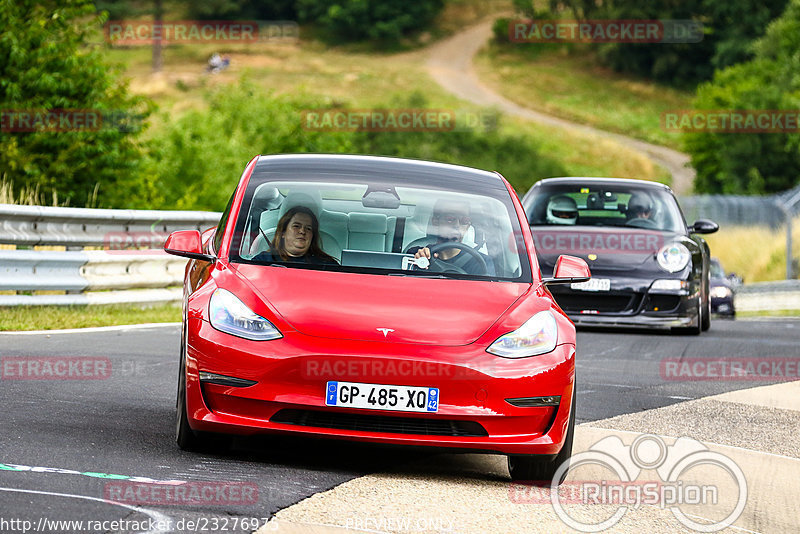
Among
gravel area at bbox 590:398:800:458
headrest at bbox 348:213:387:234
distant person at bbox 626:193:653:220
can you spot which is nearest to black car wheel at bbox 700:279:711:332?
distant person at bbox 626:193:653:220

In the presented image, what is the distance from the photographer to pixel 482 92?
328 ft

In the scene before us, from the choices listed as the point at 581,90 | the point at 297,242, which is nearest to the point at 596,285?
the point at 297,242

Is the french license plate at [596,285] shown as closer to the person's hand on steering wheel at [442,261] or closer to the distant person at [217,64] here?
the person's hand on steering wheel at [442,261]

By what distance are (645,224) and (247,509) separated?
10252 millimetres

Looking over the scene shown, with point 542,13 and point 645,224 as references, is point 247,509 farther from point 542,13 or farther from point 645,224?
point 542,13

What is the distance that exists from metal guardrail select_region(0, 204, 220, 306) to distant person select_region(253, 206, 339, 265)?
5.95m

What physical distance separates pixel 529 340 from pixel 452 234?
1031 millimetres

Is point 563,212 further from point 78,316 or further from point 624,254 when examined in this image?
point 78,316

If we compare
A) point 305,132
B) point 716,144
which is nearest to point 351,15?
point 716,144

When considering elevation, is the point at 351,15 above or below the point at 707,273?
above

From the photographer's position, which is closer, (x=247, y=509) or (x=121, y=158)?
(x=247, y=509)

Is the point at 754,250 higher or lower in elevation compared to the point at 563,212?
lower

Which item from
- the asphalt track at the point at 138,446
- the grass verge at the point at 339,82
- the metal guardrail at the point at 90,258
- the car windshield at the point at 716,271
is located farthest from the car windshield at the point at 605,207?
the grass verge at the point at 339,82

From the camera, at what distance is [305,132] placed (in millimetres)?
46656
